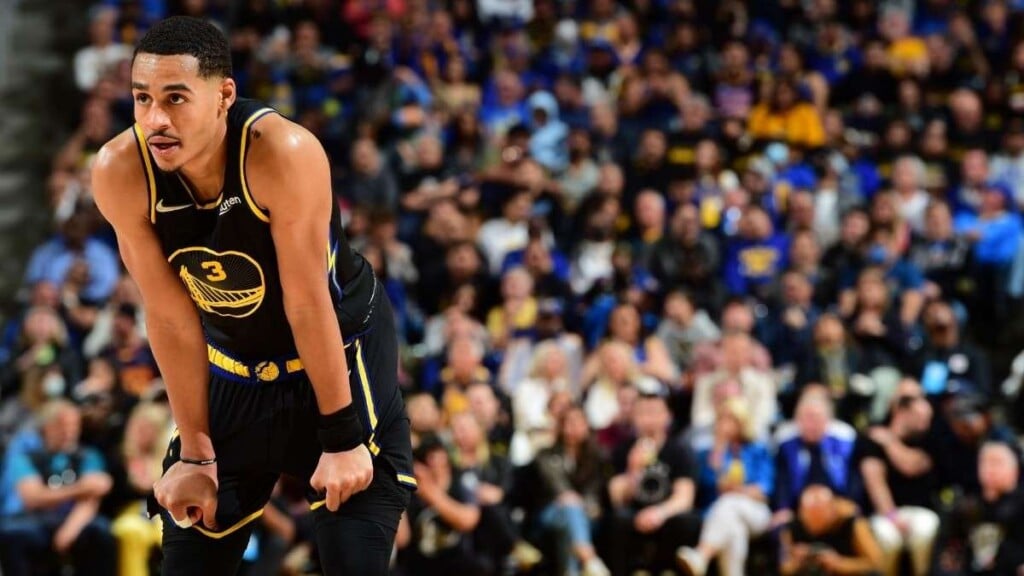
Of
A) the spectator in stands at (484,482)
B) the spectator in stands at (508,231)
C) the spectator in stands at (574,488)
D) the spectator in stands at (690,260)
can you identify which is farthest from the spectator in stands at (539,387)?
the spectator in stands at (508,231)

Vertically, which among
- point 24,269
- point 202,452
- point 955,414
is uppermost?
point 202,452

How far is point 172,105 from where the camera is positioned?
3.30 metres

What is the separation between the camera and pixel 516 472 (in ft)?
29.9

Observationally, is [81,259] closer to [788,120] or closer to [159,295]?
[788,120]

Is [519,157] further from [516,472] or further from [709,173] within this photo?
[516,472]

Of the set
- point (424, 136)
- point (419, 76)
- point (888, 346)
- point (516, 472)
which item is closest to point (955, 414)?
point (888, 346)

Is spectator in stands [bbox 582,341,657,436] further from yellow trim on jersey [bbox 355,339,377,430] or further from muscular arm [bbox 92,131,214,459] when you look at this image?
muscular arm [bbox 92,131,214,459]

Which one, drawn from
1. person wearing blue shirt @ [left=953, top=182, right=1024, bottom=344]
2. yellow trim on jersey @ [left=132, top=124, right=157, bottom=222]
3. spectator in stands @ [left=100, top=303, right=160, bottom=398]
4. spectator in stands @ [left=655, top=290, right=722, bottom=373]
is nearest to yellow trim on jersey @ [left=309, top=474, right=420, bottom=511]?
yellow trim on jersey @ [left=132, top=124, right=157, bottom=222]

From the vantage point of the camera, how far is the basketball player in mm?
3355

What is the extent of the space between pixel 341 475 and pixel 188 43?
1147 millimetres

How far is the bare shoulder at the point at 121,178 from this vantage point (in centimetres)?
345

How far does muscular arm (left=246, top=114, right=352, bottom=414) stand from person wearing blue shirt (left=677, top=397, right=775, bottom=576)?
545 cm

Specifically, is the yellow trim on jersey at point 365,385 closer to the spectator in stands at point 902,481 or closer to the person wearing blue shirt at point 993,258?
the spectator in stands at point 902,481

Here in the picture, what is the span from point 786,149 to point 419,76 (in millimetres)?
3463
